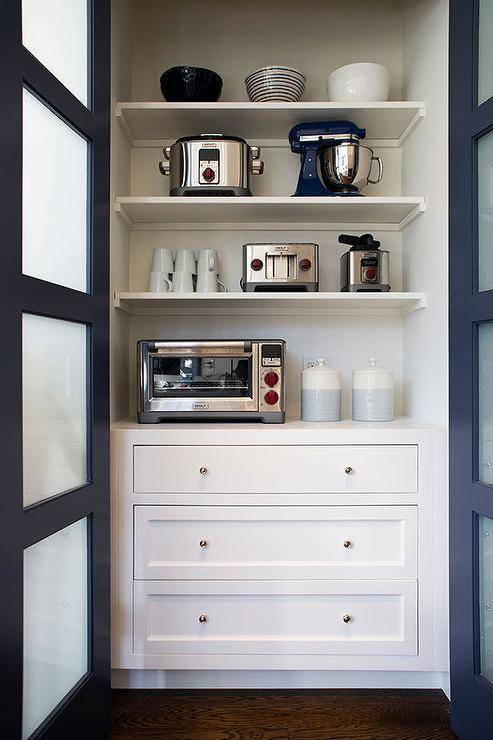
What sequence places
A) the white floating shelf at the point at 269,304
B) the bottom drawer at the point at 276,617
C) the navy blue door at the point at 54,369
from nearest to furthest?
the navy blue door at the point at 54,369 < the bottom drawer at the point at 276,617 < the white floating shelf at the point at 269,304

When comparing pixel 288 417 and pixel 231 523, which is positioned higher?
pixel 288 417

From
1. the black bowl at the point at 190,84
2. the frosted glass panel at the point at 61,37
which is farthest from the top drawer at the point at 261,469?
the black bowl at the point at 190,84

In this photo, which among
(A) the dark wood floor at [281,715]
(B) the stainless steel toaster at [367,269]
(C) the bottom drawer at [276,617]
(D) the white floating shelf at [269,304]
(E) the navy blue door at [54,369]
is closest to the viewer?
(E) the navy blue door at [54,369]

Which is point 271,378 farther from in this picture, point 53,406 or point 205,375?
point 53,406

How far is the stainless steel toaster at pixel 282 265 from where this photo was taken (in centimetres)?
206

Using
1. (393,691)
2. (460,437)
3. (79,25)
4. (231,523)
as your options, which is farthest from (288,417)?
(79,25)

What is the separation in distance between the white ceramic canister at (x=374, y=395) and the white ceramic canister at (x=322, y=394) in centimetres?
8

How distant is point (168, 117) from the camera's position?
6.95ft

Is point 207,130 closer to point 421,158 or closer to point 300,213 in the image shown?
point 300,213

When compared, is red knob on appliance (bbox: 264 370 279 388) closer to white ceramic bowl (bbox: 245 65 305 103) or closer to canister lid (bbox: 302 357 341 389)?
canister lid (bbox: 302 357 341 389)

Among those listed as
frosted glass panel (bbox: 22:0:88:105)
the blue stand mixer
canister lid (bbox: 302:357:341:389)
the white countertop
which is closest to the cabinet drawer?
the white countertop

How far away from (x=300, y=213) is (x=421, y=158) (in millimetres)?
455

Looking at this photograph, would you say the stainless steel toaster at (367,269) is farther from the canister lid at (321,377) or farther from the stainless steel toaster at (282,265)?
the canister lid at (321,377)

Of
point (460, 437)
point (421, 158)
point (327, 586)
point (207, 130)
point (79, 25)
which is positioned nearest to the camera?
point (79, 25)
